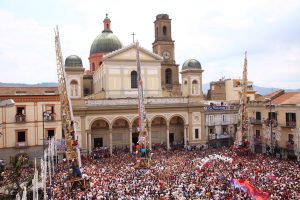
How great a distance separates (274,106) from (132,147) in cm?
1770

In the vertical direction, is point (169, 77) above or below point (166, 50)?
below

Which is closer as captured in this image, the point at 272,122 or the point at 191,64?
the point at 272,122

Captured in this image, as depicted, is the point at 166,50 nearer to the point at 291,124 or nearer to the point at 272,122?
the point at 272,122

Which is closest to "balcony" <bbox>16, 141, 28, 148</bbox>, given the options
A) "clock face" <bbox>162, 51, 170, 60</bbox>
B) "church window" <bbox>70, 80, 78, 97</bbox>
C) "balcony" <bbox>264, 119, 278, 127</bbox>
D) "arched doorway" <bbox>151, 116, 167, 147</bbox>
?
"church window" <bbox>70, 80, 78, 97</bbox>

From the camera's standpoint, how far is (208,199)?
19.6 metres

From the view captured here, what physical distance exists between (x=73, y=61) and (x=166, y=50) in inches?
725

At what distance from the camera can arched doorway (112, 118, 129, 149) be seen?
45.1 metres

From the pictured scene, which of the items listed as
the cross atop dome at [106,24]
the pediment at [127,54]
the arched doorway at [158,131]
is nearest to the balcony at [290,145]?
the arched doorway at [158,131]

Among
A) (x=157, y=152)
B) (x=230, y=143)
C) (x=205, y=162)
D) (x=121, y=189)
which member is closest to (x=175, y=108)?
(x=157, y=152)

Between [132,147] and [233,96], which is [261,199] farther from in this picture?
[233,96]

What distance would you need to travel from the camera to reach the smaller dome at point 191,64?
47.5 meters

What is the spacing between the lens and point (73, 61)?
4238 cm

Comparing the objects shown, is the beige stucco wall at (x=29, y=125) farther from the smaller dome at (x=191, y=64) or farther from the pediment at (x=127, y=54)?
the smaller dome at (x=191, y=64)

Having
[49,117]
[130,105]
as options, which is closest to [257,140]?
[130,105]
